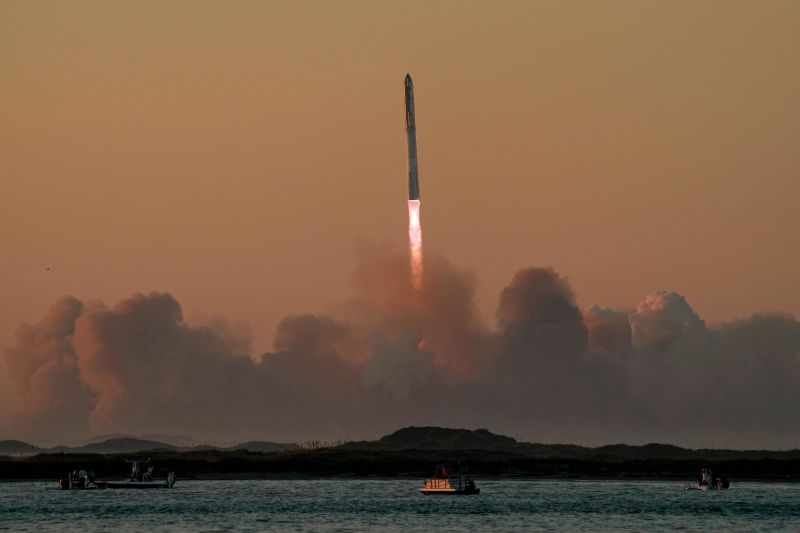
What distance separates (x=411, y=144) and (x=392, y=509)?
4487cm

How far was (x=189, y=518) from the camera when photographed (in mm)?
143750

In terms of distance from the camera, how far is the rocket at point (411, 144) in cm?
17650

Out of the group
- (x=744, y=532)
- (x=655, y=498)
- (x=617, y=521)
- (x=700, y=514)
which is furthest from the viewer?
(x=655, y=498)

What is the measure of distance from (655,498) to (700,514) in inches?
998

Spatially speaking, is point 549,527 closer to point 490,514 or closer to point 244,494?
point 490,514

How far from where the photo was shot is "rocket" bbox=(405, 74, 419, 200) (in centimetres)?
17650

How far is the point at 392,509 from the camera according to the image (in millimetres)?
155000

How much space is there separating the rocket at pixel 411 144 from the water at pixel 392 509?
116 feet

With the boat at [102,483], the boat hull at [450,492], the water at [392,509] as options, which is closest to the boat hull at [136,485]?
the boat at [102,483]

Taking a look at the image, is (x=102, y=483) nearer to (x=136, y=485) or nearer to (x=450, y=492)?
(x=136, y=485)

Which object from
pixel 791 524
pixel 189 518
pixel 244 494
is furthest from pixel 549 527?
pixel 244 494

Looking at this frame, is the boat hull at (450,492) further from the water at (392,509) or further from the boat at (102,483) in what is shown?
the boat at (102,483)

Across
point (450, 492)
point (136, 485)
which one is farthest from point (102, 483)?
point (450, 492)

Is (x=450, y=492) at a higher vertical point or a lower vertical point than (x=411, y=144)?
lower
